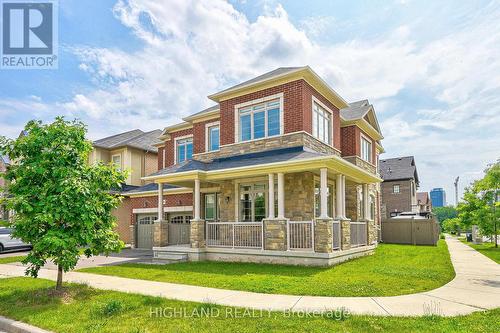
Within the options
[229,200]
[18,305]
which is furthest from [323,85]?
[18,305]

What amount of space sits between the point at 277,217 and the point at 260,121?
4.51 m

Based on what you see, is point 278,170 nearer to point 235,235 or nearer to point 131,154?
point 235,235

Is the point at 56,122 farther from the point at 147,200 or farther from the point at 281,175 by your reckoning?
the point at 147,200

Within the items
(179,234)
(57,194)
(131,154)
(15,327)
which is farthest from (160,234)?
(131,154)

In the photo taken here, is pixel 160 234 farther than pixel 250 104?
Yes

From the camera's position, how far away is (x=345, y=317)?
5418mm

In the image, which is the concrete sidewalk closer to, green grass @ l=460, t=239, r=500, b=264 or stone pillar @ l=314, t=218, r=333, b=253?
stone pillar @ l=314, t=218, r=333, b=253

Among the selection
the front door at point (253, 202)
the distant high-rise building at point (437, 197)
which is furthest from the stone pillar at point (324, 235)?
the distant high-rise building at point (437, 197)

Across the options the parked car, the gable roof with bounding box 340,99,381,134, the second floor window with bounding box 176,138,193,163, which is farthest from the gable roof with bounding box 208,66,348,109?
the parked car

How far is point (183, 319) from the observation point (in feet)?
18.3

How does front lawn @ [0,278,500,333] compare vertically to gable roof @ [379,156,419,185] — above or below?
below

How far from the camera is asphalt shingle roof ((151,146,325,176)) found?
12172 millimetres

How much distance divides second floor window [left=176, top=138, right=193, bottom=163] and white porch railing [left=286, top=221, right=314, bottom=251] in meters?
9.69

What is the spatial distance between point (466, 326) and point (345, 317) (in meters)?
1.76
